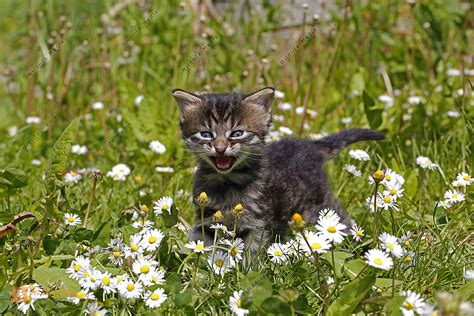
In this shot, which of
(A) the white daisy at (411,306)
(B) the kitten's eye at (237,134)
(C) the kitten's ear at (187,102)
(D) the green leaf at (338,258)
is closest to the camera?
(A) the white daisy at (411,306)

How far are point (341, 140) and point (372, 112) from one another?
2.35 feet

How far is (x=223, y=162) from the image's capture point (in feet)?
11.7

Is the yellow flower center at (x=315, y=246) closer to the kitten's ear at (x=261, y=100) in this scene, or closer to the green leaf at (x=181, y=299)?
the green leaf at (x=181, y=299)

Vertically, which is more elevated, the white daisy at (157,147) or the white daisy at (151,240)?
the white daisy at (151,240)

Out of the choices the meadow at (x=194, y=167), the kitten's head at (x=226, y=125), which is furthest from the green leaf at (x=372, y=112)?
the kitten's head at (x=226, y=125)

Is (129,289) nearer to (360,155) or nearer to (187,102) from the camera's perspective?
(187,102)

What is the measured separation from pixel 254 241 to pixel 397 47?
150 inches

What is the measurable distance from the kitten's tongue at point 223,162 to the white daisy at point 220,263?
2.11 ft

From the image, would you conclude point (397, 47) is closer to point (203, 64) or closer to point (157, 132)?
point (203, 64)

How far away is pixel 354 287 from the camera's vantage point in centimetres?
247

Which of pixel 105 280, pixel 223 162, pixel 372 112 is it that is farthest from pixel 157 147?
pixel 105 280

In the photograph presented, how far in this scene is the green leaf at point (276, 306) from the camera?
7.66 ft

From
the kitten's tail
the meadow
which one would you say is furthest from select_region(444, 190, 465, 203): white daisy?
the kitten's tail

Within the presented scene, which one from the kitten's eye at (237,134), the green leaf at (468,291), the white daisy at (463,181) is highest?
the green leaf at (468,291)
